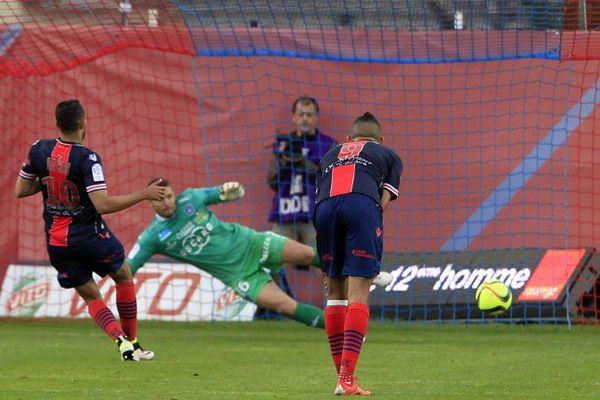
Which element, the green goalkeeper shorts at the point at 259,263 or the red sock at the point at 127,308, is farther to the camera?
the green goalkeeper shorts at the point at 259,263

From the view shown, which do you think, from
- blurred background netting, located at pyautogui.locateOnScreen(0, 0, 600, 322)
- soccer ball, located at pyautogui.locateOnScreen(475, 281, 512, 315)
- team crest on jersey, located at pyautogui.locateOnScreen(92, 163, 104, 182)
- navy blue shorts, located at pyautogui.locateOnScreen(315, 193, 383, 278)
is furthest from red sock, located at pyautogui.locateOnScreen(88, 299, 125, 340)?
blurred background netting, located at pyautogui.locateOnScreen(0, 0, 600, 322)

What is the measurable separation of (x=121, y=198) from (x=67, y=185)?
518 mm

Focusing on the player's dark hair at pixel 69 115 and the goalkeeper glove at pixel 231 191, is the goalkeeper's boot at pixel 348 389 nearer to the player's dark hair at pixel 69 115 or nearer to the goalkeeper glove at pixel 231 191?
the player's dark hair at pixel 69 115

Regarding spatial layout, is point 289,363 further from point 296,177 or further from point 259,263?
point 296,177

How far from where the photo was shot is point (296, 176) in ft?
45.2

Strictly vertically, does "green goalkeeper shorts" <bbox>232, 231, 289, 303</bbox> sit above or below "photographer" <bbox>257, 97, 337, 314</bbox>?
below

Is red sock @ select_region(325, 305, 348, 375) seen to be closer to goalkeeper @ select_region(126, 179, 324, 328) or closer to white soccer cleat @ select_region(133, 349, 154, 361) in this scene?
white soccer cleat @ select_region(133, 349, 154, 361)

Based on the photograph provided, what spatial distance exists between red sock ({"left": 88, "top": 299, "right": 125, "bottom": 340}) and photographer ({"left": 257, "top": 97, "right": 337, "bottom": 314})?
14.2 feet

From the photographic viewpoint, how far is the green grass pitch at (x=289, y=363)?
24.4 ft

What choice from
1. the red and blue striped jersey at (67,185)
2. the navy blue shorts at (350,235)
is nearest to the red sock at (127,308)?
the red and blue striped jersey at (67,185)

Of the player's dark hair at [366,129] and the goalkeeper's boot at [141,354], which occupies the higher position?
the player's dark hair at [366,129]

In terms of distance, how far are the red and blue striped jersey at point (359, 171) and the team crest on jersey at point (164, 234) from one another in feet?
14.2

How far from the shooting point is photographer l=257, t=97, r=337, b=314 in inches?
539

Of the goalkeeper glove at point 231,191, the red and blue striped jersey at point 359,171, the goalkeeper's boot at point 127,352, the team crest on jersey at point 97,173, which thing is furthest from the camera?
the goalkeeper glove at point 231,191
